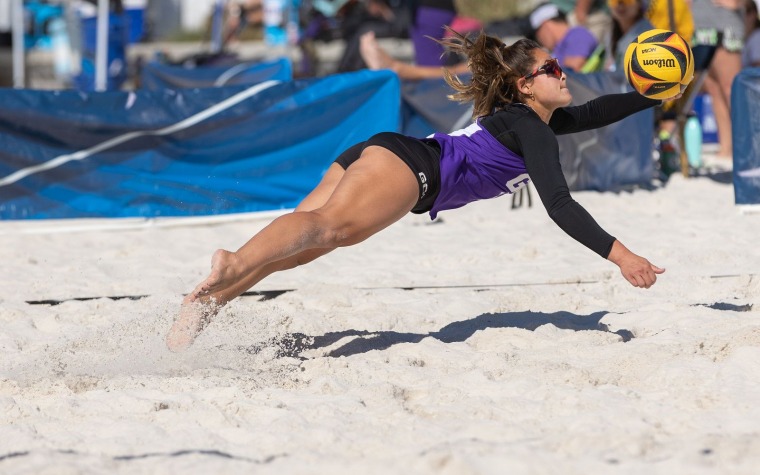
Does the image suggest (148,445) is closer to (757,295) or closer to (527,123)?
(527,123)

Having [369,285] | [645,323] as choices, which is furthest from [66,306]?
[645,323]

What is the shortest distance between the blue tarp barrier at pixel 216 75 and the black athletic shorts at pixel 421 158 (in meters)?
6.07

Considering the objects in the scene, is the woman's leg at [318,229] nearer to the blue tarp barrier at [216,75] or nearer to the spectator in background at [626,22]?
the spectator in background at [626,22]

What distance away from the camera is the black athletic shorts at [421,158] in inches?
149

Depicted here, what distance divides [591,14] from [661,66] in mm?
9695

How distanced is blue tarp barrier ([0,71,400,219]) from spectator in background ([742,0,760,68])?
3536mm

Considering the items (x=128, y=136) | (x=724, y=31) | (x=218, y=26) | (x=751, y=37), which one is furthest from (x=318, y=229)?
(x=218, y=26)

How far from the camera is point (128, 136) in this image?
7.40m

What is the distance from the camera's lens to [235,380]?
3.58 metres

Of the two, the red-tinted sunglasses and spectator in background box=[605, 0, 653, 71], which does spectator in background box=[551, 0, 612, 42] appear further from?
the red-tinted sunglasses

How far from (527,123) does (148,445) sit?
185 cm

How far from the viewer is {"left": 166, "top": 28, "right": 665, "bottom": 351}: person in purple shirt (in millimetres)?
3607

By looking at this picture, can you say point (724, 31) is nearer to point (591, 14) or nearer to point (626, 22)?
point (626, 22)

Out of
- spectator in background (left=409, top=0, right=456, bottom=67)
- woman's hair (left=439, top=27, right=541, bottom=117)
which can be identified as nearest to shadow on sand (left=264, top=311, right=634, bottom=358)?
woman's hair (left=439, top=27, right=541, bottom=117)
